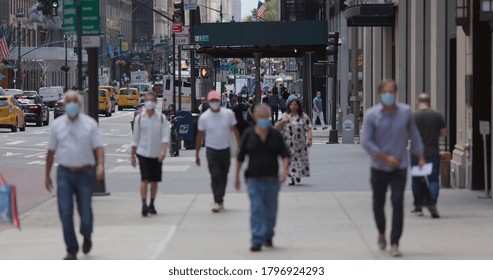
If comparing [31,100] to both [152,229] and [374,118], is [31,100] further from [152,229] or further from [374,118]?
[374,118]

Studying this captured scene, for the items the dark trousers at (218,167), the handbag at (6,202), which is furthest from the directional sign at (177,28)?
the handbag at (6,202)

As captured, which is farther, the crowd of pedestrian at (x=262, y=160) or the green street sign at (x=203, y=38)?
the green street sign at (x=203, y=38)

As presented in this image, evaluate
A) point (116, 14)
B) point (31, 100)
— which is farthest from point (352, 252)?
point (116, 14)

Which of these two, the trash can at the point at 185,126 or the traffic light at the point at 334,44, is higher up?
the traffic light at the point at 334,44

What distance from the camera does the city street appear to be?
1505 cm

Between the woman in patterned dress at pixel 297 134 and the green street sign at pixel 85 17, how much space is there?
145 inches

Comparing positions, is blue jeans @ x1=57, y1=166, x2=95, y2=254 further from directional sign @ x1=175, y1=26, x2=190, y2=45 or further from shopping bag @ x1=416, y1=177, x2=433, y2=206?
directional sign @ x1=175, y1=26, x2=190, y2=45

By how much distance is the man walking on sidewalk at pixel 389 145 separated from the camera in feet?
46.0

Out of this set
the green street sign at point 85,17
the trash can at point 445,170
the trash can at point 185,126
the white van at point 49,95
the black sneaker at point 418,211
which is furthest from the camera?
the white van at point 49,95

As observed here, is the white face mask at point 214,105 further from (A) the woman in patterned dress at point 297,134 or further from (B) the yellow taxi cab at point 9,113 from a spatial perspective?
(B) the yellow taxi cab at point 9,113

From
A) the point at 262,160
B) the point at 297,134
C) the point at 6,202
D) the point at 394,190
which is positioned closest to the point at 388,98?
the point at 394,190

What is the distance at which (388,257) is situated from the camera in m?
14.4

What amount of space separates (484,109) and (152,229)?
24.2 ft

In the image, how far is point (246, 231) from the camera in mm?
17312
